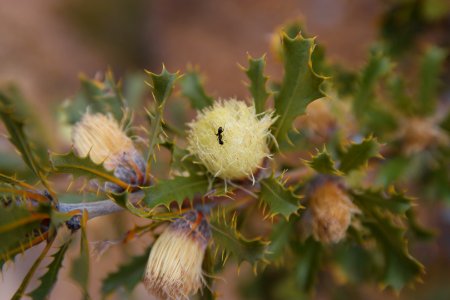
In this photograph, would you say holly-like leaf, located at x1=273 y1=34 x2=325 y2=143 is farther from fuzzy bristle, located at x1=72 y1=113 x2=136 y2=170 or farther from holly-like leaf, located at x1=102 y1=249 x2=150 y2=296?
holly-like leaf, located at x1=102 y1=249 x2=150 y2=296

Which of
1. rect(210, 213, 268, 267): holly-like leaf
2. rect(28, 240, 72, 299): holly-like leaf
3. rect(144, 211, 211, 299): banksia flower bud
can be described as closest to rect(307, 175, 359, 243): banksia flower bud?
rect(210, 213, 268, 267): holly-like leaf

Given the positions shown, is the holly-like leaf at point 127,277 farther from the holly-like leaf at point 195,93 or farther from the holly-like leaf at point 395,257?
the holly-like leaf at point 395,257

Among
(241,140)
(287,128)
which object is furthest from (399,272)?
(241,140)

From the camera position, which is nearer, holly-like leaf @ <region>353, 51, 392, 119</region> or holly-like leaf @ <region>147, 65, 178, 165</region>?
holly-like leaf @ <region>147, 65, 178, 165</region>

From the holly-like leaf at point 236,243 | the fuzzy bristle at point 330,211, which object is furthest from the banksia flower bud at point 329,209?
the holly-like leaf at point 236,243

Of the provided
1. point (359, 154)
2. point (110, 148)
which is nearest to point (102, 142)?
point (110, 148)

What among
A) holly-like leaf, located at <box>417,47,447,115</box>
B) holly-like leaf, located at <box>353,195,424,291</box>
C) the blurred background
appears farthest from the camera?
the blurred background
